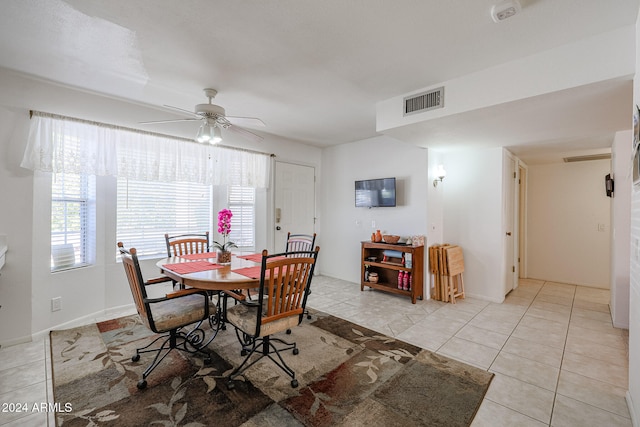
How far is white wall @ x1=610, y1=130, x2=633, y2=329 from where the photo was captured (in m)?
3.18

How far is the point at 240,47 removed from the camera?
2.20 metres

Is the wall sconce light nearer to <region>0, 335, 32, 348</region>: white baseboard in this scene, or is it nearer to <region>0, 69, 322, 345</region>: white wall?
<region>0, 69, 322, 345</region>: white wall

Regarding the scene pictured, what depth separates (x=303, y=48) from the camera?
2.20m

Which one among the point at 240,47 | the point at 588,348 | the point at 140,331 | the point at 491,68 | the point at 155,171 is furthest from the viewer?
the point at 155,171

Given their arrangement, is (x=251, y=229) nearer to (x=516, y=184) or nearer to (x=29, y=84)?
(x=29, y=84)

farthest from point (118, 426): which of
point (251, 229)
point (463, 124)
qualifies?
point (463, 124)

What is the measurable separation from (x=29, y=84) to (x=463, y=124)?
4380mm

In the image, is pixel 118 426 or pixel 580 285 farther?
pixel 580 285

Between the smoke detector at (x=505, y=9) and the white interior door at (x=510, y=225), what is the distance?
2.90m

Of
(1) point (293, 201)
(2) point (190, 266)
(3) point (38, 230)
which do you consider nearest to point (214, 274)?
(2) point (190, 266)

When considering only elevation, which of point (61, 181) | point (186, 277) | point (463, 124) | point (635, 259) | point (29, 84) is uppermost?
point (29, 84)

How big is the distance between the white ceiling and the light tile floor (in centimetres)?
222

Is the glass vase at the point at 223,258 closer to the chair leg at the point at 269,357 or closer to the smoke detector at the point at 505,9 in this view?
the chair leg at the point at 269,357

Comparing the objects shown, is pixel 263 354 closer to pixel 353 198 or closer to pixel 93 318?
pixel 93 318
